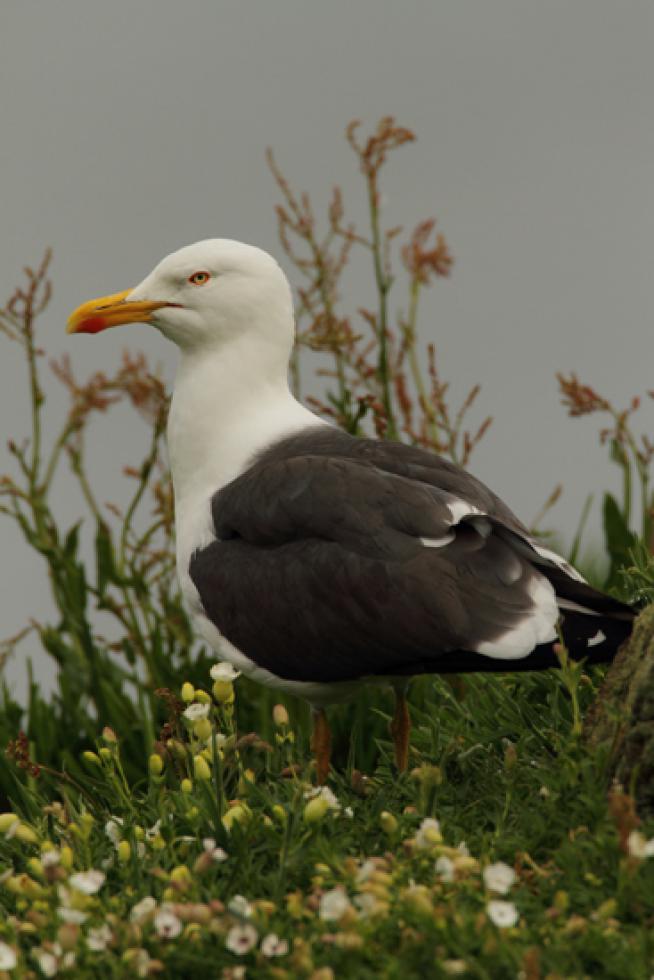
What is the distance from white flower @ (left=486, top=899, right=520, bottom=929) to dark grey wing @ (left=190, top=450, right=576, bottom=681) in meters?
1.52

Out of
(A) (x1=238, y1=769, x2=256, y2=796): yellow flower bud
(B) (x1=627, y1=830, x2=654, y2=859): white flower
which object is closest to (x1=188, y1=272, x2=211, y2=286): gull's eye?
(A) (x1=238, y1=769, x2=256, y2=796): yellow flower bud

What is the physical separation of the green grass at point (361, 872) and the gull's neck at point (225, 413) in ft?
4.00

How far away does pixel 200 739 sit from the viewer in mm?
5500

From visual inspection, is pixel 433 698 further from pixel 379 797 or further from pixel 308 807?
pixel 308 807

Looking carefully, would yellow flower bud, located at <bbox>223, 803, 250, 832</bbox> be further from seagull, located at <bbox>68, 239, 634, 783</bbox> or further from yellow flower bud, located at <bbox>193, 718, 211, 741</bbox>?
seagull, located at <bbox>68, 239, 634, 783</bbox>

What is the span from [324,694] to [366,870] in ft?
5.84

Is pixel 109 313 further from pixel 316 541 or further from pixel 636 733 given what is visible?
pixel 636 733

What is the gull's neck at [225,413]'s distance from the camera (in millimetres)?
6691

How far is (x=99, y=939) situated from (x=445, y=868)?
38.7 inches

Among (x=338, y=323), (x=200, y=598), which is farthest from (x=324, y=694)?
(x=338, y=323)

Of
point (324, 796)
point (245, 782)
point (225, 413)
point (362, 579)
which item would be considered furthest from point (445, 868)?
point (225, 413)

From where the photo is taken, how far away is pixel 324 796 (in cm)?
489

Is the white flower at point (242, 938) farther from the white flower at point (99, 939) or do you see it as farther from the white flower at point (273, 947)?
the white flower at point (99, 939)

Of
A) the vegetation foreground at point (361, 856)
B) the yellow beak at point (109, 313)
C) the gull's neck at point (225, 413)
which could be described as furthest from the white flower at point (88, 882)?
the yellow beak at point (109, 313)
